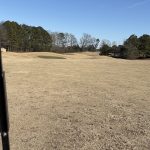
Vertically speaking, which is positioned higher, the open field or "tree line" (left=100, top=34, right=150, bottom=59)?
the open field

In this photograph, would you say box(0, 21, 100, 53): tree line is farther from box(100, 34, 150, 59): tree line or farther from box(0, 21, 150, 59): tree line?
box(100, 34, 150, 59): tree line

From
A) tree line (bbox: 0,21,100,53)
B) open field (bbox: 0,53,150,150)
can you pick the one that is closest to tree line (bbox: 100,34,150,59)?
tree line (bbox: 0,21,100,53)

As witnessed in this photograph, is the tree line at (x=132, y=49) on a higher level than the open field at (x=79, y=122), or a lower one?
lower

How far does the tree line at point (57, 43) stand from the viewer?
292ft

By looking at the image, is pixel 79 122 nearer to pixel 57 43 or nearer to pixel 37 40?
pixel 37 40

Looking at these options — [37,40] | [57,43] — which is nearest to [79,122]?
[37,40]

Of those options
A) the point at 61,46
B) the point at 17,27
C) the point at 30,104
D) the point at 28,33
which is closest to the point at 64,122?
the point at 30,104

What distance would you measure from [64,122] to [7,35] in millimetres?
92975

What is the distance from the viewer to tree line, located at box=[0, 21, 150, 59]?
8907 centimetres

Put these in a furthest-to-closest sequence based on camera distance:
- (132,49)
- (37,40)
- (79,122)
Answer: (37,40) → (132,49) → (79,122)

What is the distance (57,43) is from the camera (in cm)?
13762

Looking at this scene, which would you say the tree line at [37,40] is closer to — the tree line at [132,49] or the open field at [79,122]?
the tree line at [132,49]

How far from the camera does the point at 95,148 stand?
630cm

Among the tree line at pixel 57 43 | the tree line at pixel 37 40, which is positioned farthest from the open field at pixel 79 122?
the tree line at pixel 37 40
